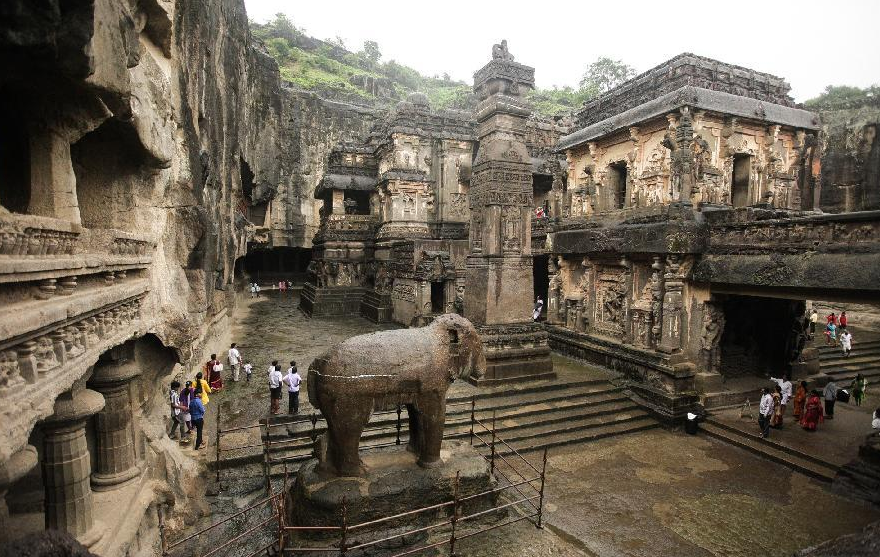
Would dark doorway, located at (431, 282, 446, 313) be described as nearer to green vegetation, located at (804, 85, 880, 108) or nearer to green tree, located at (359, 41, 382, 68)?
green vegetation, located at (804, 85, 880, 108)

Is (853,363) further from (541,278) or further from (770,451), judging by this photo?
(541,278)

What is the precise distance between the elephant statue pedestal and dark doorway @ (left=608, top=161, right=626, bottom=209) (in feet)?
35.6

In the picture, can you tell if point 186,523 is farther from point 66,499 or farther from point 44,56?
point 44,56

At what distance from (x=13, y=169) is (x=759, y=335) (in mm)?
16132

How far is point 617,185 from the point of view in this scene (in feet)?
48.9

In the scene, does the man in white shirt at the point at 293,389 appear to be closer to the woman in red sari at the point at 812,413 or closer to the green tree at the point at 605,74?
the woman in red sari at the point at 812,413

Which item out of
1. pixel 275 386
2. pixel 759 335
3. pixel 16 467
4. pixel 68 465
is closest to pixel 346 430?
pixel 68 465

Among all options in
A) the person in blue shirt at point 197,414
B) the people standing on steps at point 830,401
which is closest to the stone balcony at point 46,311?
the person in blue shirt at point 197,414

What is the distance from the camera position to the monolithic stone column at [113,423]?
200 inches

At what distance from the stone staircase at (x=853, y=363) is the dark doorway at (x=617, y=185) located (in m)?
8.19

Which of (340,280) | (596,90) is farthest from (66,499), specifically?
(596,90)

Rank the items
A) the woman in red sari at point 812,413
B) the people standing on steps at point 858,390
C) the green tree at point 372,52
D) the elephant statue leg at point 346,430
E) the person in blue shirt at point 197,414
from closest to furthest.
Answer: the elephant statue leg at point 346,430 < the person in blue shirt at point 197,414 < the woman in red sari at point 812,413 < the people standing on steps at point 858,390 < the green tree at point 372,52

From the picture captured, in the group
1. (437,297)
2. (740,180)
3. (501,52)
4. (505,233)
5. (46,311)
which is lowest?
(437,297)

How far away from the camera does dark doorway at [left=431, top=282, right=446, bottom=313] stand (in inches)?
749
